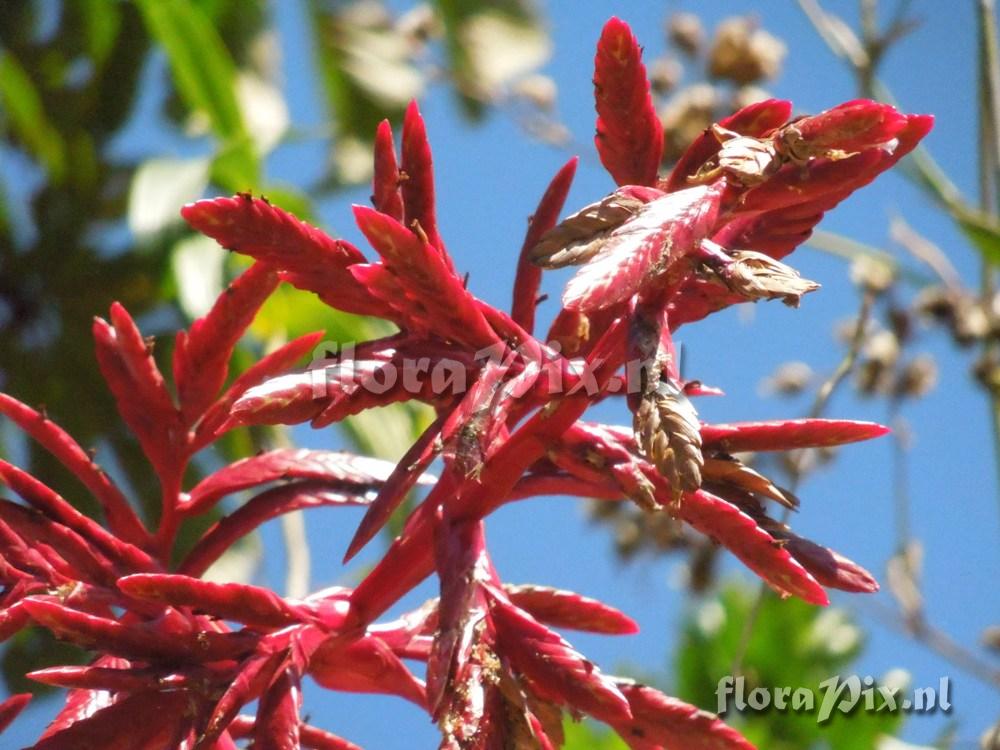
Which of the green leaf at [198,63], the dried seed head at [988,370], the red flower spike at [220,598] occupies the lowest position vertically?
the red flower spike at [220,598]

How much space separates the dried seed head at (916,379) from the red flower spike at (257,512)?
3.68ft

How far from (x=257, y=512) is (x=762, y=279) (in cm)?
28

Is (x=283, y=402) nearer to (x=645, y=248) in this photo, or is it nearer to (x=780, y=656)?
(x=645, y=248)

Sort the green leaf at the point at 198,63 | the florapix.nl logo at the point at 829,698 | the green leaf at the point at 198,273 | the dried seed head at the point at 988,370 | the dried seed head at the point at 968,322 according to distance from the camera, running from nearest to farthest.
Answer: the florapix.nl logo at the point at 829,698 → the dried seed head at the point at 988,370 → the dried seed head at the point at 968,322 → the green leaf at the point at 198,273 → the green leaf at the point at 198,63

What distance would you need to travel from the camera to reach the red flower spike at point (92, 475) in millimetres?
563

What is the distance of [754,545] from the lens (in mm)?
444

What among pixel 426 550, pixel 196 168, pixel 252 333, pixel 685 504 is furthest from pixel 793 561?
pixel 196 168

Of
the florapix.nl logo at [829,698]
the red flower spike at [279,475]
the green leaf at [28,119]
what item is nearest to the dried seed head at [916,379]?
the florapix.nl logo at [829,698]

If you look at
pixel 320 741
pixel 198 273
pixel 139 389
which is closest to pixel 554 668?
pixel 320 741

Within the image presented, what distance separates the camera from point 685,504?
1.47 ft

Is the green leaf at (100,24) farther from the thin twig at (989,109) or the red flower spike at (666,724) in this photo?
the red flower spike at (666,724)

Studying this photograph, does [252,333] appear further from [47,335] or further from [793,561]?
[793,561]

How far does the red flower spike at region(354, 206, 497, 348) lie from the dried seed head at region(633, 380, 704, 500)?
9 centimetres

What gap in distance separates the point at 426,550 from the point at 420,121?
0.58ft
